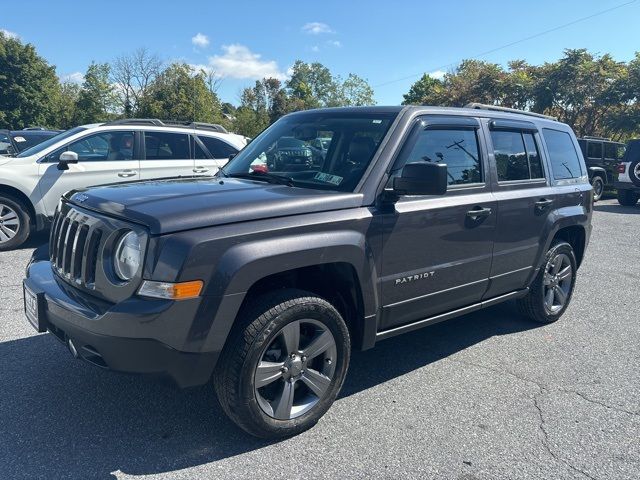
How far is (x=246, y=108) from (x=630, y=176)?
121 feet

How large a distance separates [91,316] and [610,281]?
256 inches

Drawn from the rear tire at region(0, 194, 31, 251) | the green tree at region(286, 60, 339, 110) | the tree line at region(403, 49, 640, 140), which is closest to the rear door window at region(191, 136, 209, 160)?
the rear tire at region(0, 194, 31, 251)

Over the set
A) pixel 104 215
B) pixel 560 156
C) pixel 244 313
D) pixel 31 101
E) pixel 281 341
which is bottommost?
pixel 281 341

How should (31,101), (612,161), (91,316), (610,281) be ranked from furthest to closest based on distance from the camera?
(31,101), (612,161), (610,281), (91,316)

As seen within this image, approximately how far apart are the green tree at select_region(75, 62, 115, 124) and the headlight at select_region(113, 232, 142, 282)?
47.0m

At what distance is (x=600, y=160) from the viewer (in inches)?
704

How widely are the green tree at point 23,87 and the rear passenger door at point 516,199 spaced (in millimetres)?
46226

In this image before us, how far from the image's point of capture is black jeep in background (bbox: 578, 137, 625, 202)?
17422 millimetres

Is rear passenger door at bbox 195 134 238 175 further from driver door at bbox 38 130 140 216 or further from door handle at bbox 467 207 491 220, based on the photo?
door handle at bbox 467 207 491 220

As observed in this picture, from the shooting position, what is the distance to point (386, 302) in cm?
340

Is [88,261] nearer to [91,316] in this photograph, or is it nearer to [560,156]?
[91,316]

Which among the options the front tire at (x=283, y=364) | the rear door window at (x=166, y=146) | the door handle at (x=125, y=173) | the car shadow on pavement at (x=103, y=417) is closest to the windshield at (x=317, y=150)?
the front tire at (x=283, y=364)

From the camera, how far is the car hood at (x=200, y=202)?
2633 millimetres

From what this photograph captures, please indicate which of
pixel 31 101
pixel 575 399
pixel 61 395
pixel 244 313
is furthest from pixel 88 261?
pixel 31 101
